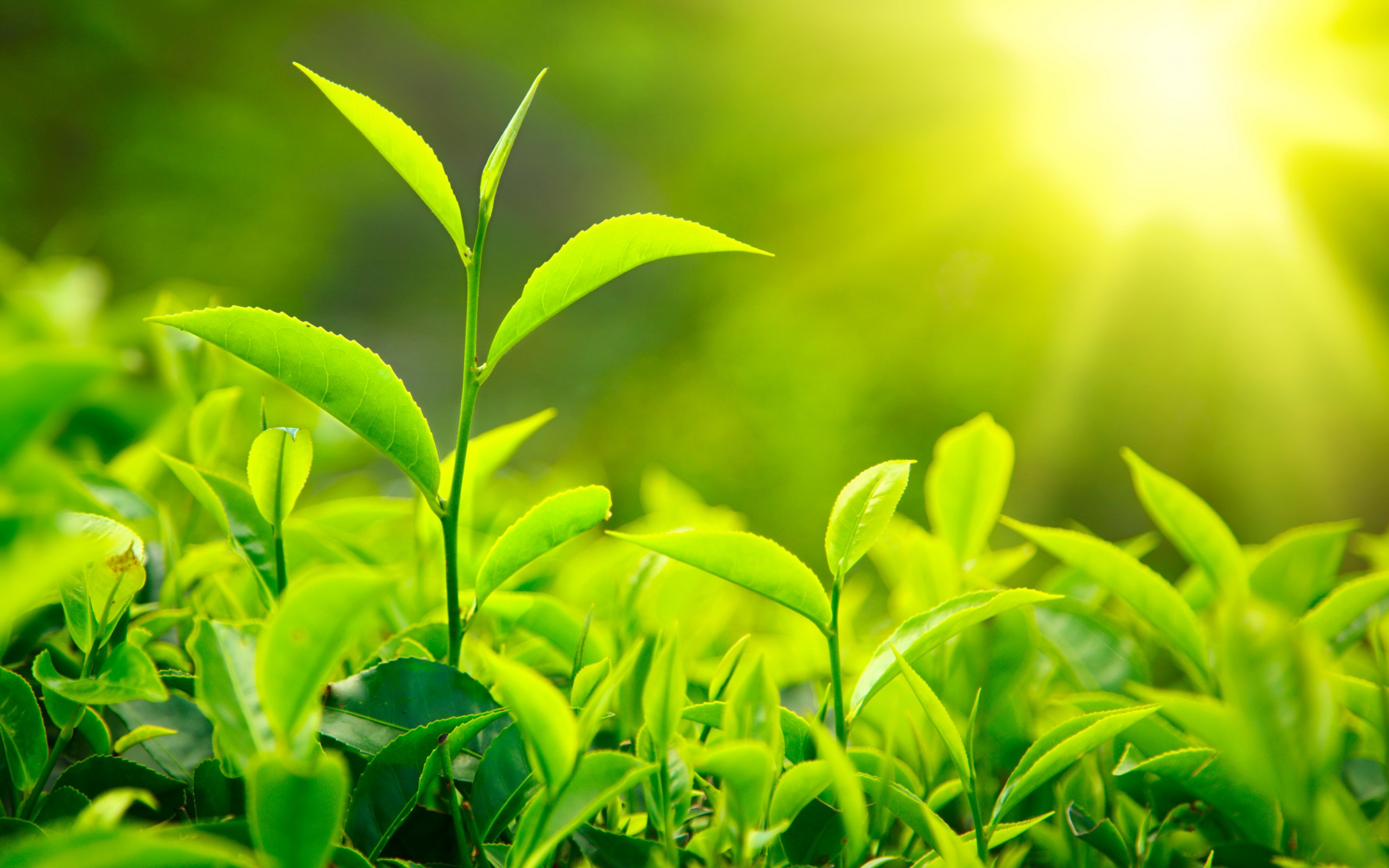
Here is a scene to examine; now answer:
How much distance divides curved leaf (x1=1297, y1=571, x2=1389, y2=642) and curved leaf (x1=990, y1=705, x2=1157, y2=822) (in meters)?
0.18

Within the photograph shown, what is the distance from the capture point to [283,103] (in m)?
3.58

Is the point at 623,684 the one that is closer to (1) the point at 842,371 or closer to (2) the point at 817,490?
(2) the point at 817,490

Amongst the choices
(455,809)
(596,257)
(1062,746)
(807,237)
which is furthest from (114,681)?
(807,237)

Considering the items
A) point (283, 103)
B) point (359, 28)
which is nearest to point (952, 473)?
point (283, 103)

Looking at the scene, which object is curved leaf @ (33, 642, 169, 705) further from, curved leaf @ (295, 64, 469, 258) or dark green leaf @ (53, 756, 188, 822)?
curved leaf @ (295, 64, 469, 258)

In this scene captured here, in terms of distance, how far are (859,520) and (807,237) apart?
328 cm

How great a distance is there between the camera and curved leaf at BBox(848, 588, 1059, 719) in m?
0.33

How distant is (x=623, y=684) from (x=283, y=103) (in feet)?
13.0

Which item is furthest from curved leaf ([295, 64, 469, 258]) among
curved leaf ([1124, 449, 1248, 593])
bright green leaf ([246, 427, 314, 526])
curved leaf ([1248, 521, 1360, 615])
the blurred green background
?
the blurred green background

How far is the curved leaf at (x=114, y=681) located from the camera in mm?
321

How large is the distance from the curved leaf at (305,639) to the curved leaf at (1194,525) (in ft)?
1.31

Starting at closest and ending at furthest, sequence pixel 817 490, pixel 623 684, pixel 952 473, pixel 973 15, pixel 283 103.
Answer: pixel 623 684
pixel 952 473
pixel 817 490
pixel 283 103
pixel 973 15

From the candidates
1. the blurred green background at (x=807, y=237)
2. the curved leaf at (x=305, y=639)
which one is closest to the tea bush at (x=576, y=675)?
the curved leaf at (x=305, y=639)

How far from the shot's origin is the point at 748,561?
354 mm
